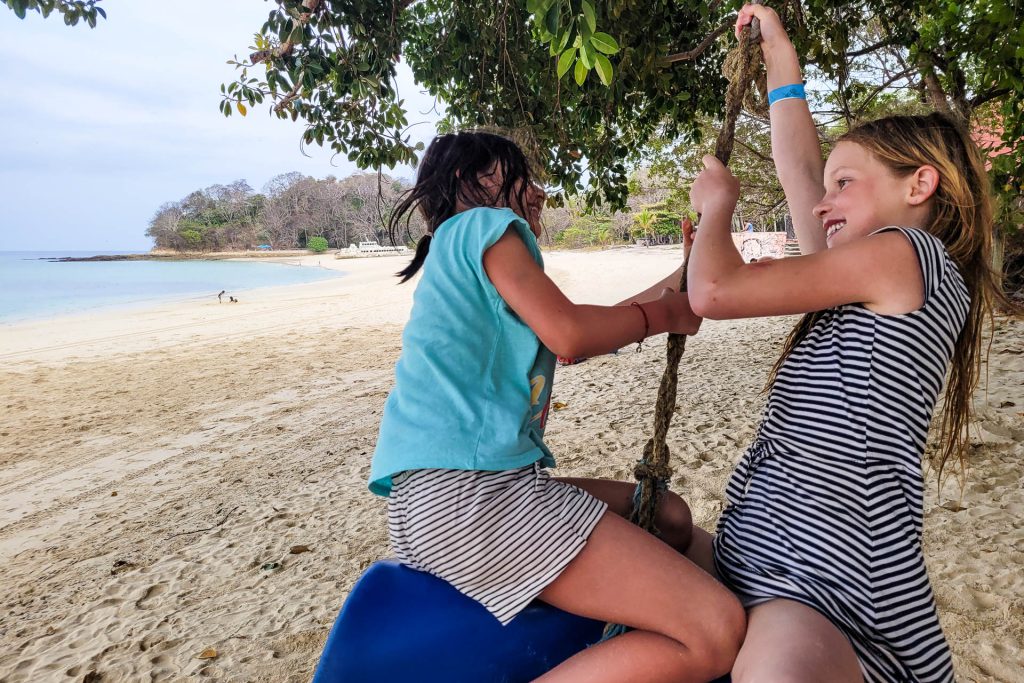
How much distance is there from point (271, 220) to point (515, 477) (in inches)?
3042

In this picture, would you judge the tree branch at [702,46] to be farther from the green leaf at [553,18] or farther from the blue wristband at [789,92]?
the green leaf at [553,18]

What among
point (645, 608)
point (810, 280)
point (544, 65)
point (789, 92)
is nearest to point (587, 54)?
point (789, 92)

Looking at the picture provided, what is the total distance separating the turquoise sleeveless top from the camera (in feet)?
4.44

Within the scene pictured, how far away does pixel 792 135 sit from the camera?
1794 mm

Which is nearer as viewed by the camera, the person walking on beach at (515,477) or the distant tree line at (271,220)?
the person walking on beach at (515,477)

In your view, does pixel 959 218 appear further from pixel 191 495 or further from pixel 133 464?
pixel 133 464

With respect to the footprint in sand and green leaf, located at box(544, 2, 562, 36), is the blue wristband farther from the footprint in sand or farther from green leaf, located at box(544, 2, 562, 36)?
the footprint in sand

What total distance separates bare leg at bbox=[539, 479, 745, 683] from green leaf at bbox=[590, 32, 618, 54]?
3.84ft

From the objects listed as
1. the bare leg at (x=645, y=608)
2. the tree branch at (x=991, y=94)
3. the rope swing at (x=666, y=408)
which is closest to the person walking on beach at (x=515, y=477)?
the bare leg at (x=645, y=608)

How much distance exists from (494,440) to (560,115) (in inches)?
137

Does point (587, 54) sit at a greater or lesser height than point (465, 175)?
greater

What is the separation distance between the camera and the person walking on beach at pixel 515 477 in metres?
1.21

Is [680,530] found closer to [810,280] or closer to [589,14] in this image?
[810,280]

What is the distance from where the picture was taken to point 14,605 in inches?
147
